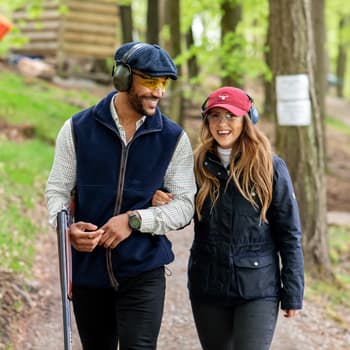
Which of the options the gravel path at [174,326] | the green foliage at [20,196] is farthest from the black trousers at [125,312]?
the green foliage at [20,196]

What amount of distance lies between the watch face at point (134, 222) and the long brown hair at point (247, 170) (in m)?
0.48

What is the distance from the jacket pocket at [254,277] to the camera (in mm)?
3969

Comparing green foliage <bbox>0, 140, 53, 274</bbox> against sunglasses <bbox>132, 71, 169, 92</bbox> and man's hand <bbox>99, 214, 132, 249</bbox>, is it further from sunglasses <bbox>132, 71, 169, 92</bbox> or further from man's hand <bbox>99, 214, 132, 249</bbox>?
sunglasses <bbox>132, 71, 169, 92</bbox>

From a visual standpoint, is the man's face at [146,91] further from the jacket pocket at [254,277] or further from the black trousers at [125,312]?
the jacket pocket at [254,277]

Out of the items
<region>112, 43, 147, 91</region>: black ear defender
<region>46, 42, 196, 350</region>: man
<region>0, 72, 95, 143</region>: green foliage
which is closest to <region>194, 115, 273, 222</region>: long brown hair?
<region>46, 42, 196, 350</region>: man

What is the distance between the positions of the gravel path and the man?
2460 millimetres

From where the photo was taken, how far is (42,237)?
9.12 metres

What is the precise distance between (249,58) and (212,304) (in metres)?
11.8

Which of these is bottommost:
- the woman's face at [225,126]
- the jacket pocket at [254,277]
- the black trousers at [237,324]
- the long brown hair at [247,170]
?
the black trousers at [237,324]

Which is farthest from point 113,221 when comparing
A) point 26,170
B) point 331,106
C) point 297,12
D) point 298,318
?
point 331,106

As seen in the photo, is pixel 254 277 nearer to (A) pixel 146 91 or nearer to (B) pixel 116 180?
(B) pixel 116 180

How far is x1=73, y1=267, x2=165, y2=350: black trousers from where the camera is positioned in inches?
146

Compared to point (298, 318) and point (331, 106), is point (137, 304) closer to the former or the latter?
point (298, 318)

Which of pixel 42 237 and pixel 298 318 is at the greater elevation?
pixel 42 237
